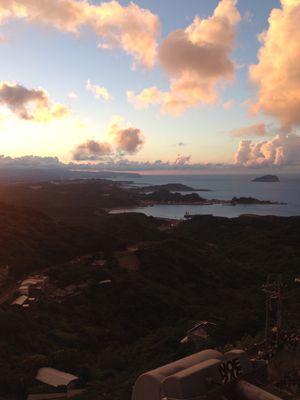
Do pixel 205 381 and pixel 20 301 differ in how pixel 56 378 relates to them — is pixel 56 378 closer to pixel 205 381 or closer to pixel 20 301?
pixel 20 301

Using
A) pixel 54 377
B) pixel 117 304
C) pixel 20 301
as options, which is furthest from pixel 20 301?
pixel 54 377

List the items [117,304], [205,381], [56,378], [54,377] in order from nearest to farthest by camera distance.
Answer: [205,381], [56,378], [54,377], [117,304]

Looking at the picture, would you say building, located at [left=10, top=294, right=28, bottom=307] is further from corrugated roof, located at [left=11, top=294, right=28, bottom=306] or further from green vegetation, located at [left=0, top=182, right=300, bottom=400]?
green vegetation, located at [left=0, top=182, right=300, bottom=400]

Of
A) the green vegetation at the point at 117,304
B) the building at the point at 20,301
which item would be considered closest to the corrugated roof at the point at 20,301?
the building at the point at 20,301

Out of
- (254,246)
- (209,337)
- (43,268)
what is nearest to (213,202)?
(254,246)

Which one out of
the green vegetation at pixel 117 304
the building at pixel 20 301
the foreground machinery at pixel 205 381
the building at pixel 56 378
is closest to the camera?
the foreground machinery at pixel 205 381

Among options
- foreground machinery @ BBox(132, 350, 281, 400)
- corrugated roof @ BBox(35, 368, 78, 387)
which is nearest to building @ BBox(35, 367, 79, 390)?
corrugated roof @ BBox(35, 368, 78, 387)

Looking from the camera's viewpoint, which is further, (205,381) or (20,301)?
(20,301)

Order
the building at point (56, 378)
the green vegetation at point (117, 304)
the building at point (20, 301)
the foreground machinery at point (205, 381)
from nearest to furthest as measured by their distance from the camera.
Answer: the foreground machinery at point (205, 381) < the building at point (56, 378) < the green vegetation at point (117, 304) < the building at point (20, 301)

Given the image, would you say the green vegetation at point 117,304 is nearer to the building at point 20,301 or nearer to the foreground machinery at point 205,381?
the building at point 20,301
